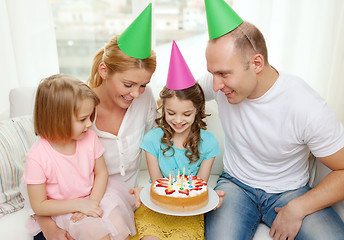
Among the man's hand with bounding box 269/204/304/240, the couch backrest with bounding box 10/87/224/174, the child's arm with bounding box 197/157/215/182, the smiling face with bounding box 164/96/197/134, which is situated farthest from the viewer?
the couch backrest with bounding box 10/87/224/174

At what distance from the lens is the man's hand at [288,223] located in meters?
1.50

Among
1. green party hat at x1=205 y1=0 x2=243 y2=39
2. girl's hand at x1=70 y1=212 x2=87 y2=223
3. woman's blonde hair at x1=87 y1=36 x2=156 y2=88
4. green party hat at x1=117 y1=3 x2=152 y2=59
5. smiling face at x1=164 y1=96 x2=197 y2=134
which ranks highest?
green party hat at x1=205 y1=0 x2=243 y2=39

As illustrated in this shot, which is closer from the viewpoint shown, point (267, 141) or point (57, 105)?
point (57, 105)

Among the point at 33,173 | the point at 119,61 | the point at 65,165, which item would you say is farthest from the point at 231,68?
the point at 33,173

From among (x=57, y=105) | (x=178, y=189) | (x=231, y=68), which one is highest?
(x=231, y=68)

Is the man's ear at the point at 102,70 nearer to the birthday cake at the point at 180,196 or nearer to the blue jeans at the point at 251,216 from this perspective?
the birthday cake at the point at 180,196

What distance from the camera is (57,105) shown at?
1414 millimetres

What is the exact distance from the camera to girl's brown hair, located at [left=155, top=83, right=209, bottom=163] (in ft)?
5.43

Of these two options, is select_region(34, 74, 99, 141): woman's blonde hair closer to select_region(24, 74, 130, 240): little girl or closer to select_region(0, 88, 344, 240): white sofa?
select_region(24, 74, 130, 240): little girl

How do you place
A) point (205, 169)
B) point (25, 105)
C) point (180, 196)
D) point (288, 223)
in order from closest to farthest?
point (180, 196) → point (288, 223) → point (205, 169) → point (25, 105)

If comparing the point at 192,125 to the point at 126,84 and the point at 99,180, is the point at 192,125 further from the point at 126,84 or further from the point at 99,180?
the point at 99,180

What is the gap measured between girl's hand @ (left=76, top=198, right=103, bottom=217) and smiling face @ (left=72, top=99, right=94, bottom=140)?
29cm

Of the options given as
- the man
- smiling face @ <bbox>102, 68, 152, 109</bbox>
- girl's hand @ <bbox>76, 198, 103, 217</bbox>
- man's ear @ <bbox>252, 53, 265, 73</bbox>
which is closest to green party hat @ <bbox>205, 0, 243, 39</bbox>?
the man

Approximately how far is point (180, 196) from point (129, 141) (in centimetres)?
52
